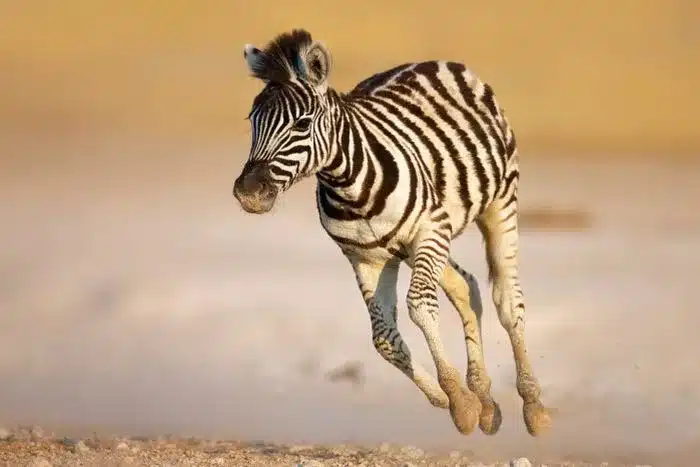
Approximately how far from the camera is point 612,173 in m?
19.2

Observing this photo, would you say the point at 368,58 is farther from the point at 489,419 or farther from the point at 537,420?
the point at 489,419

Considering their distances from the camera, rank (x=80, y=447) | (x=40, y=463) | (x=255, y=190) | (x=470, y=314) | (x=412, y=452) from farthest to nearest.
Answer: (x=412, y=452), (x=470, y=314), (x=80, y=447), (x=40, y=463), (x=255, y=190)

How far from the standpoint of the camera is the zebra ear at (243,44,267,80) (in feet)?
23.9

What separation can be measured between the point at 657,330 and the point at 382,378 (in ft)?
8.82

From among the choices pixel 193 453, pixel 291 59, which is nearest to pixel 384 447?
pixel 193 453

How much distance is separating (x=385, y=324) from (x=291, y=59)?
1571 millimetres

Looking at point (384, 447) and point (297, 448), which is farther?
point (297, 448)

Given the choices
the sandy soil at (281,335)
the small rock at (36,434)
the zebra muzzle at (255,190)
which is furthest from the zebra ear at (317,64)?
the small rock at (36,434)

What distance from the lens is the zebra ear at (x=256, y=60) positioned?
7.28 m

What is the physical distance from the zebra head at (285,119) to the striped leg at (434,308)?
0.75 metres

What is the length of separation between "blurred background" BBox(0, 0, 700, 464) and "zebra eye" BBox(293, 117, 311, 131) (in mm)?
651

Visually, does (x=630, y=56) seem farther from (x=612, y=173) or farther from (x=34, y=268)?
(x=34, y=268)

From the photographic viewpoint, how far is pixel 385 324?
26.1ft

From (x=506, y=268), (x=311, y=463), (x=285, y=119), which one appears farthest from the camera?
(x=506, y=268)
